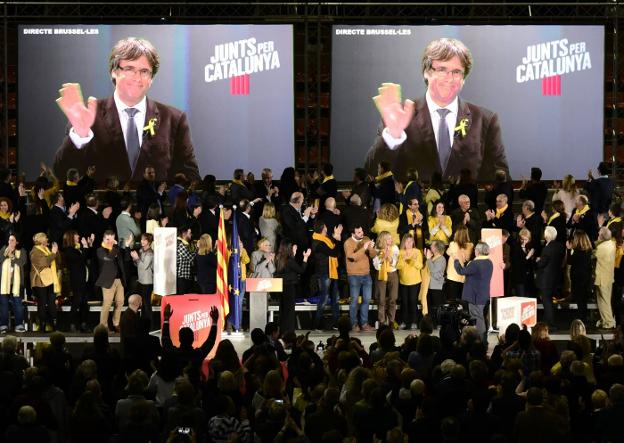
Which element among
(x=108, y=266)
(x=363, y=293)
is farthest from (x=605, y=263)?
(x=108, y=266)

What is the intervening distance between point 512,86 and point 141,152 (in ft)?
21.5

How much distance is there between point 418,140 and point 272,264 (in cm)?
631

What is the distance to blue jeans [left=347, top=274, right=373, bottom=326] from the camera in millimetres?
19062

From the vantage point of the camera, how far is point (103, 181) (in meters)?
24.2

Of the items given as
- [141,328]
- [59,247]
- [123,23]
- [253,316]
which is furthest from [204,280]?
[123,23]

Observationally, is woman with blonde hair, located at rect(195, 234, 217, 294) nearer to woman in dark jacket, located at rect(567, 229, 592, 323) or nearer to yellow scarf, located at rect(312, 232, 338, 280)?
yellow scarf, located at rect(312, 232, 338, 280)

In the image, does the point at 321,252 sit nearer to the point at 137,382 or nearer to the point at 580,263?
the point at 580,263

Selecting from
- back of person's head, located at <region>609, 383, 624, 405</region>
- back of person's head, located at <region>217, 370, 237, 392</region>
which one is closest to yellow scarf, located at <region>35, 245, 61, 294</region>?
back of person's head, located at <region>217, 370, 237, 392</region>

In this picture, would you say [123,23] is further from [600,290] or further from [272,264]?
[600,290]

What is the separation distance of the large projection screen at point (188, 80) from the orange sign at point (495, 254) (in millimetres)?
6017

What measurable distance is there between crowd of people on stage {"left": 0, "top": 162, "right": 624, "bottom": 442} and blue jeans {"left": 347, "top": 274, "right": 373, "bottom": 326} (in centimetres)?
3

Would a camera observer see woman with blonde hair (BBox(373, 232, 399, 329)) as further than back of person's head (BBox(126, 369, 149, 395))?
Yes

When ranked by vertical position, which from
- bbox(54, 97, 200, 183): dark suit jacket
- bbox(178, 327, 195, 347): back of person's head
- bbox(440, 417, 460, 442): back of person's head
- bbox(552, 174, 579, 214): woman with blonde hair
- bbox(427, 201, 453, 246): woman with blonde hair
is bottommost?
bbox(440, 417, 460, 442): back of person's head

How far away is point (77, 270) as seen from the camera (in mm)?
19234
